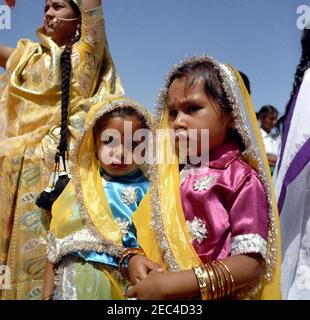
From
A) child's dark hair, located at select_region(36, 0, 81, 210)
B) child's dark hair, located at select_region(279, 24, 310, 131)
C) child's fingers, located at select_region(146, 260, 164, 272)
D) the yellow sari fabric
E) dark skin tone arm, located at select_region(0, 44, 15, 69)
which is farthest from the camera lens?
dark skin tone arm, located at select_region(0, 44, 15, 69)

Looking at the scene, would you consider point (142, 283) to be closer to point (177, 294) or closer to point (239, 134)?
point (177, 294)

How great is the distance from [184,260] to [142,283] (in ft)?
0.45

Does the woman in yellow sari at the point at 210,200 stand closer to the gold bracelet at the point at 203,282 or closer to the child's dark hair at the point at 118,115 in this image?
the gold bracelet at the point at 203,282

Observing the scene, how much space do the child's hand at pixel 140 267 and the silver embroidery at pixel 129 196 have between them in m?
0.45

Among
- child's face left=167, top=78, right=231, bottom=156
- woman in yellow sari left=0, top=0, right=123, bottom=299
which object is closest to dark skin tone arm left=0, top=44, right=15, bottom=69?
woman in yellow sari left=0, top=0, right=123, bottom=299

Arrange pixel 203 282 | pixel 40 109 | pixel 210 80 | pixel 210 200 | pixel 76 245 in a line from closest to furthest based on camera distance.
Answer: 1. pixel 203 282
2. pixel 210 200
3. pixel 210 80
4. pixel 76 245
5. pixel 40 109

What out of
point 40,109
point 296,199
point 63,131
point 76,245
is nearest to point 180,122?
point 76,245

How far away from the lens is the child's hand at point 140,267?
144 centimetres

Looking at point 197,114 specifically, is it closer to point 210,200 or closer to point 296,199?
point 210,200

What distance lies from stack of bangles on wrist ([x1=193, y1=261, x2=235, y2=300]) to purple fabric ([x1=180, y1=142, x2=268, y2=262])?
0.08 meters

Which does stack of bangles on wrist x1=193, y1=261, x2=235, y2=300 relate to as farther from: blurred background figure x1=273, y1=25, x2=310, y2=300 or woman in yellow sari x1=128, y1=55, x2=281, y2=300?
blurred background figure x1=273, y1=25, x2=310, y2=300

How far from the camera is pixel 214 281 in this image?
4.33ft

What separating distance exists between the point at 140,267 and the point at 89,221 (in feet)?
1.56

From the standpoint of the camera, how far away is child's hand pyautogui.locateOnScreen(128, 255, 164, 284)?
56.6 inches
